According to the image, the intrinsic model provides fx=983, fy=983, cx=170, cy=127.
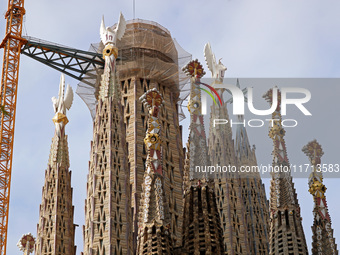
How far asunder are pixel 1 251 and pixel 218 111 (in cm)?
1282

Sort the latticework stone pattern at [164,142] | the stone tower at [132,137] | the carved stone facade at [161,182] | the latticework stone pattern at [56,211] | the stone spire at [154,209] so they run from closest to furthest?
the stone spire at [154,209] < the carved stone facade at [161,182] < the stone tower at [132,137] < the latticework stone pattern at [56,211] < the latticework stone pattern at [164,142]

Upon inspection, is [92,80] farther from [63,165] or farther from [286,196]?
[286,196]

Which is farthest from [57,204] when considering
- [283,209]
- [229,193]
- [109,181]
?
[283,209]

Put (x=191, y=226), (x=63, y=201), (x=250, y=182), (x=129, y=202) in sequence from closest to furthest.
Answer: (x=191, y=226)
(x=129, y=202)
(x=63, y=201)
(x=250, y=182)

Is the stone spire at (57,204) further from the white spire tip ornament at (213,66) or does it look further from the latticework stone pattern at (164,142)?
the white spire tip ornament at (213,66)

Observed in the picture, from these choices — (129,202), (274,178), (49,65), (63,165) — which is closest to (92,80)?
(49,65)

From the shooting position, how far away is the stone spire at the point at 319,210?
3875 cm

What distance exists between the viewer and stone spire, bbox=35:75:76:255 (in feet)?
148

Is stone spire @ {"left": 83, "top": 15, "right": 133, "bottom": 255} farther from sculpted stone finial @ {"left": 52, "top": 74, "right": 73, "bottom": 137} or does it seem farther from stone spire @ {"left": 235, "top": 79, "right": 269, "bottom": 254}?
stone spire @ {"left": 235, "top": 79, "right": 269, "bottom": 254}

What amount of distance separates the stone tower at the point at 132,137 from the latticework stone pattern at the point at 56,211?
2970mm

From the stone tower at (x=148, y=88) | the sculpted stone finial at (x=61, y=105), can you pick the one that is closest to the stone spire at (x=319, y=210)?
the stone tower at (x=148, y=88)

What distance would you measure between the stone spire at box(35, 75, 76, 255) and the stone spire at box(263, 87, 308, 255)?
11.4 metres

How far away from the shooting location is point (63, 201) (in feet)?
152

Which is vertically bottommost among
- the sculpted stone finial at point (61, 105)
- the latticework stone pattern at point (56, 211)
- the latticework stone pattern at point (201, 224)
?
the latticework stone pattern at point (201, 224)
